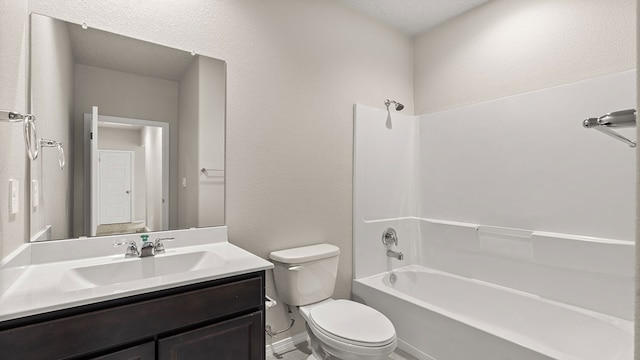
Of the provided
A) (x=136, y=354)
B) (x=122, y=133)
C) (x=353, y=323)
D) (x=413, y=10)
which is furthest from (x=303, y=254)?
(x=413, y=10)

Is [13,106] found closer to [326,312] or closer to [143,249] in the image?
[143,249]

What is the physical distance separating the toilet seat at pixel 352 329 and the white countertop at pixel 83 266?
593 mm

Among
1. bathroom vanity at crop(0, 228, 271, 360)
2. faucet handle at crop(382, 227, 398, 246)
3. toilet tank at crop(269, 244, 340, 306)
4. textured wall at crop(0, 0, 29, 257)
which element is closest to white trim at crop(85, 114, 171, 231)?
bathroom vanity at crop(0, 228, 271, 360)

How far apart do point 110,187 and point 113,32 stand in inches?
30.4

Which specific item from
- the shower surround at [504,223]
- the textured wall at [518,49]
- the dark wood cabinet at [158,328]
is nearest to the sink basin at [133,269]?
the dark wood cabinet at [158,328]

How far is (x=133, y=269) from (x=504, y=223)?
7.86ft

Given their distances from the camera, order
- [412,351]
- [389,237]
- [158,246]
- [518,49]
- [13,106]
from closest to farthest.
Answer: [13,106] < [158,246] < [412,351] < [518,49] < [389,237]

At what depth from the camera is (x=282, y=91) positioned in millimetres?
2094

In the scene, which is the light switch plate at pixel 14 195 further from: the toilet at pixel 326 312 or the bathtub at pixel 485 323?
the bathtub at pixel 485 323

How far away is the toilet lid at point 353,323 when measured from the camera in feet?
5.11

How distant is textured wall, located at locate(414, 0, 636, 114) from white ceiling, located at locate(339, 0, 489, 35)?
0.10 meters

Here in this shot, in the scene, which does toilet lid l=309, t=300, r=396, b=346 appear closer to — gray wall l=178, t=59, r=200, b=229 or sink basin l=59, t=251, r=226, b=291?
sink basin l=59, t=251, r=226, b=291

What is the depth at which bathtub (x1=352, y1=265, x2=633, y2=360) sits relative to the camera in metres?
1.61

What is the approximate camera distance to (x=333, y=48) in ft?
7.82
